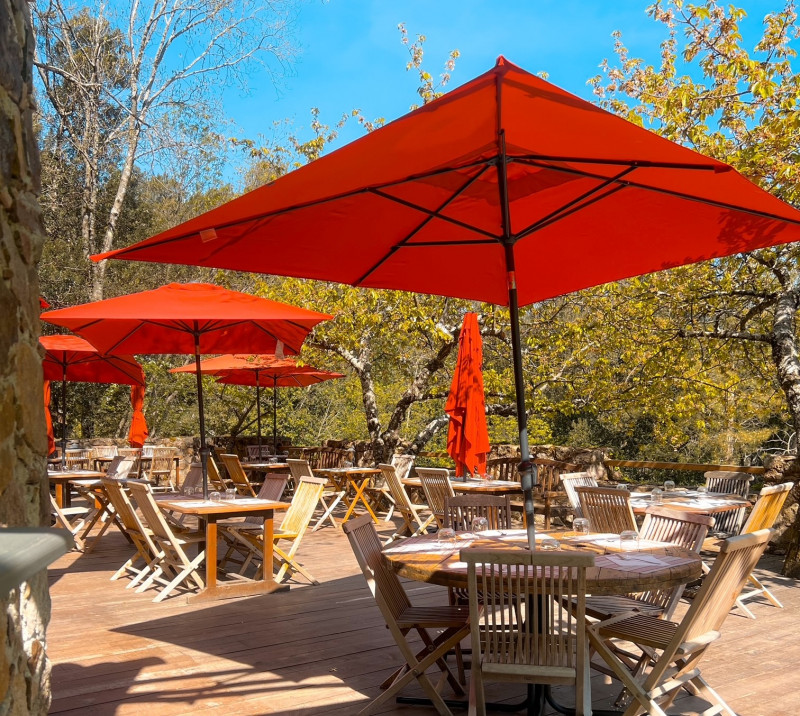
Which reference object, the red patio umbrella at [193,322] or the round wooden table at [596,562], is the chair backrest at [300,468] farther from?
the round wooden table at [596,562]

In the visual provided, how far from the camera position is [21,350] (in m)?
1.82

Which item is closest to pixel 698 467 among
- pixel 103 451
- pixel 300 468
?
pixel 300 468

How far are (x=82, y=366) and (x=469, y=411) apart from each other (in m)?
6.88

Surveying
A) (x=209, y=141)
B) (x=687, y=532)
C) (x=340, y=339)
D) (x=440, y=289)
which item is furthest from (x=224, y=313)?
(x=209, y=141)

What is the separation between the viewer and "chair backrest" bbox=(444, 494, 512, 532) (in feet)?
16.6

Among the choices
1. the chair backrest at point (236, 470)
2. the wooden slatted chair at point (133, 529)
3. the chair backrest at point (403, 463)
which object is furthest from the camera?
the chair backrest at point (403, 463)

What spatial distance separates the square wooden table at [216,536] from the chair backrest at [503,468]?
4.68 metres

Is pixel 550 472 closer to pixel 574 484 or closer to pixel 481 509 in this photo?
pixel 574 484

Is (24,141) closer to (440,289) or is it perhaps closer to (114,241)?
(440,289)

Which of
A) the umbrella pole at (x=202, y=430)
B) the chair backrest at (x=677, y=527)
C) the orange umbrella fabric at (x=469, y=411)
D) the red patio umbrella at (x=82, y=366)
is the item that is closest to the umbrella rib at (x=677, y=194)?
the chair backrest at (x=677, y=527)

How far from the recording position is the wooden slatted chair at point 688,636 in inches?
110

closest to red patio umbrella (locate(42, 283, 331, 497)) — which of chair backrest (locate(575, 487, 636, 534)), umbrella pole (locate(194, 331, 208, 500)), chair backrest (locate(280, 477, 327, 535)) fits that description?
umbrella pole (locate(194, 331, 208, 500))

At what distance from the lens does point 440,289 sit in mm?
5059

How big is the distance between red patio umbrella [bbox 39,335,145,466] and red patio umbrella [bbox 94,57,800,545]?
6.42 metres
